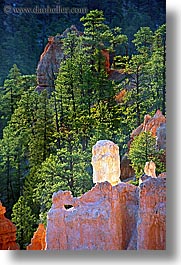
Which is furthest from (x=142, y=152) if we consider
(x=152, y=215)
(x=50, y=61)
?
(x=50, y=61)

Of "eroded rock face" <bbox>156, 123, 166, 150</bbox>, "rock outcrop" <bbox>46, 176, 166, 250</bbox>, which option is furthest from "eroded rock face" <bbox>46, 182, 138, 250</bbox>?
"eroded rock face" <bbox>156, 123, 166, 150</bbox>

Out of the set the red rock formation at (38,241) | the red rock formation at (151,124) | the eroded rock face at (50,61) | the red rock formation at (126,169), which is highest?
the eroded rock face at (50,61)

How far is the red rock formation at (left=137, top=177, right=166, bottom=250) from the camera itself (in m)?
3.11

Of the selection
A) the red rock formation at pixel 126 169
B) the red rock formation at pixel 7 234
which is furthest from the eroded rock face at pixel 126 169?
the red rock formation at pixel 7 234

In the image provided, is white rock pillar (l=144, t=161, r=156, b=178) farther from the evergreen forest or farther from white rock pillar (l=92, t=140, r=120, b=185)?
white rock pillar (l=92, t=140, r=120, b=185)

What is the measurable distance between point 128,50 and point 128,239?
2.66 feet

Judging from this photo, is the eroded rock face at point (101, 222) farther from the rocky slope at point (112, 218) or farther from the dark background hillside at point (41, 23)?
the dark background hillside at point (41, 23)

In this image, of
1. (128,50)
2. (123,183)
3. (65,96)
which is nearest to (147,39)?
(128,50)

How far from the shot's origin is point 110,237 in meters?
3.13

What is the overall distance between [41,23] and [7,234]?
3.03 ft

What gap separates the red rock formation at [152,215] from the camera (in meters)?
3.11

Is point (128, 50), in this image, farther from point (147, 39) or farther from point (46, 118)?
point (46, 118)

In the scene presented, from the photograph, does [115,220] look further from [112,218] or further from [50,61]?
[50,61]

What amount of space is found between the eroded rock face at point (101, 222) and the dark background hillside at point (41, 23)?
0.61 meters
